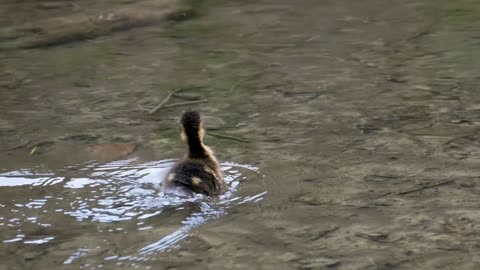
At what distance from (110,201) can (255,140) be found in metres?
1.52

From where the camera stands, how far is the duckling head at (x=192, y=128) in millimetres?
6059

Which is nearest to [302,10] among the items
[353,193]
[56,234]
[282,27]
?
[282,27]

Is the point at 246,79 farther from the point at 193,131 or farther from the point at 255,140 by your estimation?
the point at 193,131

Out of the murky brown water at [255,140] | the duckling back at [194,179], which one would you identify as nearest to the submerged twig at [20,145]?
the murky brown water at [255,140]

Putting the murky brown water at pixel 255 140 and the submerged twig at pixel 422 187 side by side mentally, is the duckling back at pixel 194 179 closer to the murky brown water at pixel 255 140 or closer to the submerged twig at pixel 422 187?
the murky brown water at pixel 255 140

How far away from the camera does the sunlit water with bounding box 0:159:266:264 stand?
16.8 feet

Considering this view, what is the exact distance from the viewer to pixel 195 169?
5727mm

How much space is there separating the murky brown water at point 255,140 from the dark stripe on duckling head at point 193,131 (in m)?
0.25

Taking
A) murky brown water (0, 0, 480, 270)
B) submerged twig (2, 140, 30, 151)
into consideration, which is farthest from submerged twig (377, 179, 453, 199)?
submerged twig (2, 140, 30, 151)

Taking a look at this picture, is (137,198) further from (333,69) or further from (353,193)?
(333,69)

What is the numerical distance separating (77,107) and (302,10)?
4716 mm

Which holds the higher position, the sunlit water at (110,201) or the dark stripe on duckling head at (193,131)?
the dark stripe on duckling head at (193,131)

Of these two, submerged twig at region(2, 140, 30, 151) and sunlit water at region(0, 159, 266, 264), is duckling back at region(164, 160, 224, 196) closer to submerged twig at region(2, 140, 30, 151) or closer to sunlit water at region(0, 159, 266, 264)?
sunlit water at region(0, 159, 266, 264)

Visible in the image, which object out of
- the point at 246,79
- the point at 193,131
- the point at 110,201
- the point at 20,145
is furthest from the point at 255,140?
the point at 246,79
